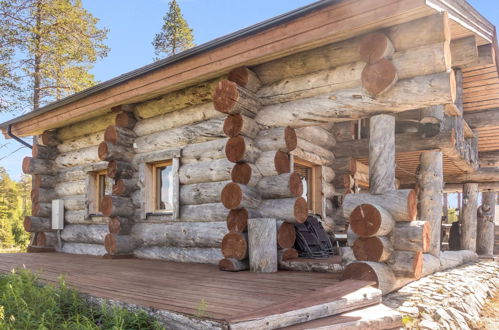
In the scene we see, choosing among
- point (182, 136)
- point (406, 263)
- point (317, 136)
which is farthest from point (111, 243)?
point (406, 263)

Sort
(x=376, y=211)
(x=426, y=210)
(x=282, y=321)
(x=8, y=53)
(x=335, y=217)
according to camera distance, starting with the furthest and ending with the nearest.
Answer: (x=8, y=53)
(x=335, y=217)
(x=426, y=210)
(x=376, y=211)
(x=282, y=321)

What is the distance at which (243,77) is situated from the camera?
6414mm

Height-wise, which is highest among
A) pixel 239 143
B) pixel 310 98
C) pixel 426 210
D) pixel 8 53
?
pixel 8 53

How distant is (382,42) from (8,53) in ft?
57.7

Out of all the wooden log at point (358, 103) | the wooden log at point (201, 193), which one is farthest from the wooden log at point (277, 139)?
the wooden log at point (201, 193)

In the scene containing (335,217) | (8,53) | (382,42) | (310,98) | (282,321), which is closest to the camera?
(282,321)

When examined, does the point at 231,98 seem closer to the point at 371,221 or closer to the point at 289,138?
the point at 289,138

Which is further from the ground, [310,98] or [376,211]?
[310,98]

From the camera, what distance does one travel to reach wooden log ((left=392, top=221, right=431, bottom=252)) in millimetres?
4652

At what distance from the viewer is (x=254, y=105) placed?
6.48 meters

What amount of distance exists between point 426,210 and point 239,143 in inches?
148

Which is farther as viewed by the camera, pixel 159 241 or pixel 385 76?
pixel 159 241

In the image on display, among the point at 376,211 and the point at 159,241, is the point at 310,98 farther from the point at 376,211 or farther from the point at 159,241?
the point at 159,241

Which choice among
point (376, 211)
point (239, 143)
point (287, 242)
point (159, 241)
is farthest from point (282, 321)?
point (159, 241)
